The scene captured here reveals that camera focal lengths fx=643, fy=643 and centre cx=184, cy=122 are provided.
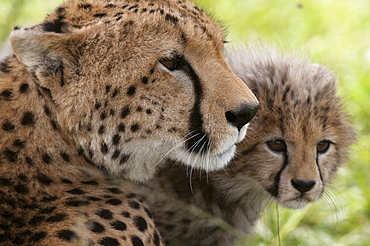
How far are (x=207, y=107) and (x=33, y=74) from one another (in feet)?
1.77

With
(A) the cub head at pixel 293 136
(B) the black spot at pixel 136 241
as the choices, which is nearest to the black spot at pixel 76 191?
(B) the black spot at pixel 136 241

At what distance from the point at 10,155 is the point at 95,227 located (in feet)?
1.11

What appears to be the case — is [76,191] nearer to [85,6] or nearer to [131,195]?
[131,195]

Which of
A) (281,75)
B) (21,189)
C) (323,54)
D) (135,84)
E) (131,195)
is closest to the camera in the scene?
(21,189)

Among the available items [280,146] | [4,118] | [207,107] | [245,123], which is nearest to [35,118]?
[4,118]

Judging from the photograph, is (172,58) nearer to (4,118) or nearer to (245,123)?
(245,123)

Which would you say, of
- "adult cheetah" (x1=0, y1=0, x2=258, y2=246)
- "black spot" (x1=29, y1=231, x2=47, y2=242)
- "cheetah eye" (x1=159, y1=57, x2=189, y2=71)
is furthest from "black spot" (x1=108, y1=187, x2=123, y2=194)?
"cheetah eye" (x1=159, y1=57, x2=189, y2=71)

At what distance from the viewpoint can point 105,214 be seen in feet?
6.34

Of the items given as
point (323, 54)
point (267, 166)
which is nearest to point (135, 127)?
point (267, 166)

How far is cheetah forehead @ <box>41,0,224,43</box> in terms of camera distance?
1987 millimetres

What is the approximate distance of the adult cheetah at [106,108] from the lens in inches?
75.3

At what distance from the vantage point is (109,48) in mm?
1987

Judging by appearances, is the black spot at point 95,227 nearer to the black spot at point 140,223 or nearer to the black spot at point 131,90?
the black spot at point 140,223

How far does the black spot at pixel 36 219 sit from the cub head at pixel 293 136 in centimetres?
90
